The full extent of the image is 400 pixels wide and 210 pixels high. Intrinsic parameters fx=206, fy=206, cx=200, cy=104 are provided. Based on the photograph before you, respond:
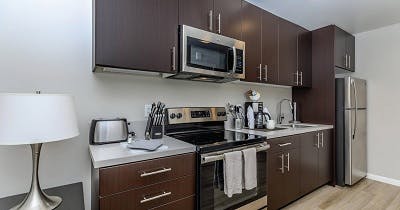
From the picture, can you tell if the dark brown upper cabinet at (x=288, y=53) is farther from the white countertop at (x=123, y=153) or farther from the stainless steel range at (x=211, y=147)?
the white countertop at (x=123, y=153)

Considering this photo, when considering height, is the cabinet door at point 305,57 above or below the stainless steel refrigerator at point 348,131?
above

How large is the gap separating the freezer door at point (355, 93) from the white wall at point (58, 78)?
269 centimetres

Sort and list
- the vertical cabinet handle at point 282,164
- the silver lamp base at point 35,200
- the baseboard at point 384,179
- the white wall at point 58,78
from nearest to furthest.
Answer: the silver lamp base at point 35,200
the white wall at point 58,78
the vertical cabinet handle at point 282,164
the baseboard at point 384,179

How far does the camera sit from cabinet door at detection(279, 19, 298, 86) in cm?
260

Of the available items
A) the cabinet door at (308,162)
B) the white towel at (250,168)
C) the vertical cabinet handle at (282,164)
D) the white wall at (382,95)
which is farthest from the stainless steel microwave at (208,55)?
the white wall at (382,95)

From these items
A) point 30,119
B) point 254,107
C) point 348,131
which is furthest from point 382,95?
point 30,119

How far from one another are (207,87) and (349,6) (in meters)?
1.97

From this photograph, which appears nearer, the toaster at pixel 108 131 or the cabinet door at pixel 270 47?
the toaster at pixel 108 131

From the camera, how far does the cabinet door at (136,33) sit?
4.51ft

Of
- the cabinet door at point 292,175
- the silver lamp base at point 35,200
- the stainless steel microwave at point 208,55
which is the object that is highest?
the stainless steel microwave at point 208,55

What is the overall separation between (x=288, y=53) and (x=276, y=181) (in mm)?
1615

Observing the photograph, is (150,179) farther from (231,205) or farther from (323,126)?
(323,126)

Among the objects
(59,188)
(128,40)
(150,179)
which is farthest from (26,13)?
(150,179)

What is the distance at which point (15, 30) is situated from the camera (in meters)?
1.33
